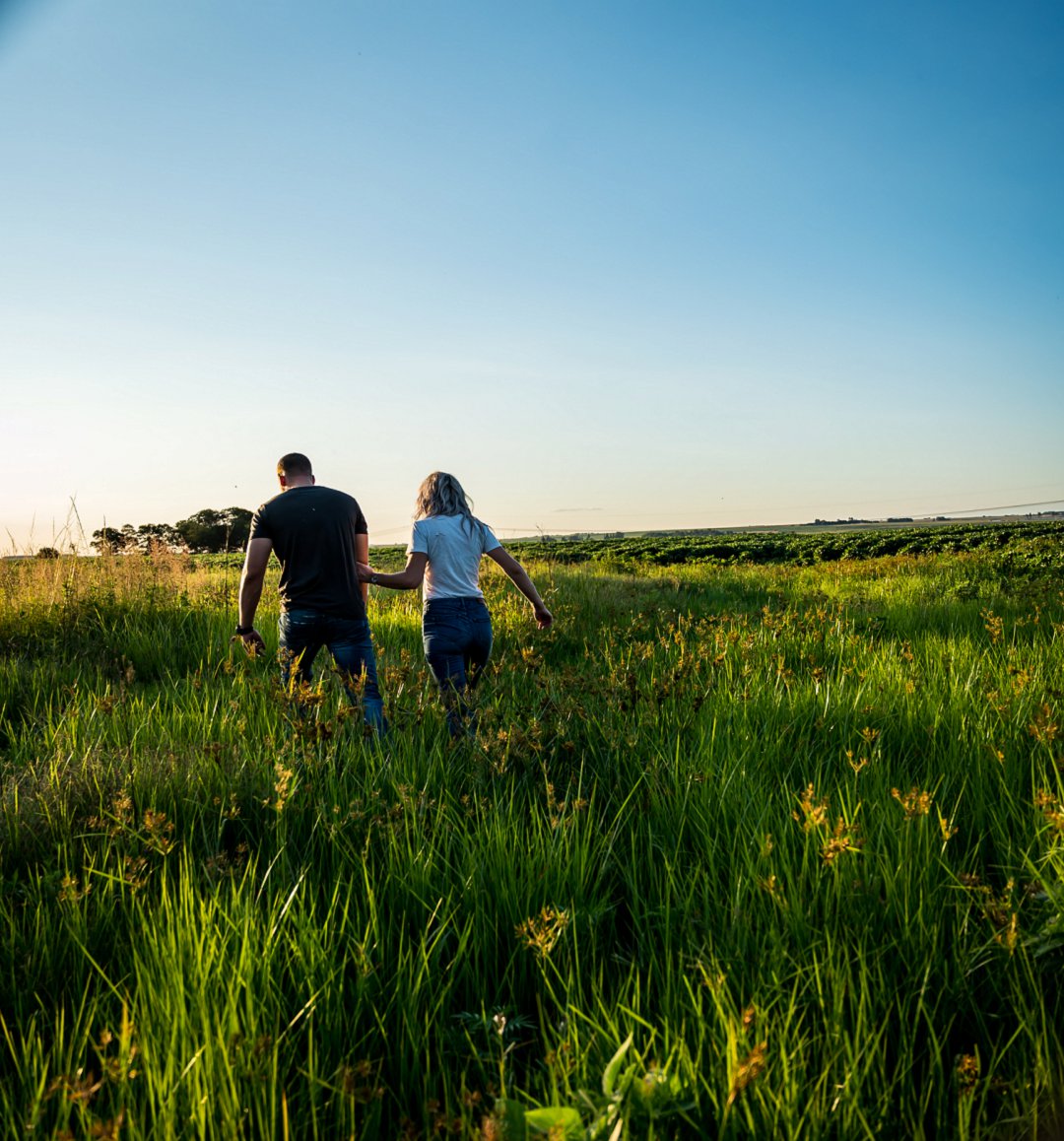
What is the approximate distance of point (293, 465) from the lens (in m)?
5.36

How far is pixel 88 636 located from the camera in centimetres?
764

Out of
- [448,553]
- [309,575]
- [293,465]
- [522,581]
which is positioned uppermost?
[293,465]

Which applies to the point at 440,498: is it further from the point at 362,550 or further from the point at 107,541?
the point at 107,541

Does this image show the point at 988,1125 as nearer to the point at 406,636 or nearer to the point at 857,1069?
the point at 857,1069

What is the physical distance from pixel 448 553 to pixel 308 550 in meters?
1.01

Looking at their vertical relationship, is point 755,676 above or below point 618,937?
above

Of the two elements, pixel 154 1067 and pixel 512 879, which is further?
pixel 512 879

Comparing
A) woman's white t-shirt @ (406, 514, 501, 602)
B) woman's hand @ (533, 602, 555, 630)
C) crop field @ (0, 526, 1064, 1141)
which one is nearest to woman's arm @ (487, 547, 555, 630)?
woman's hand @ (533, 602, 555, 630)

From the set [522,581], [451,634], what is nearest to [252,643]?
[451,634]

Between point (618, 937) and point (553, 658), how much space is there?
18.0 feet

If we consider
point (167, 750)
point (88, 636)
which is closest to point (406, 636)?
point (88, 636)

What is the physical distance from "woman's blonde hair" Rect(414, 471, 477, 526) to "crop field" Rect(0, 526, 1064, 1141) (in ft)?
4.89

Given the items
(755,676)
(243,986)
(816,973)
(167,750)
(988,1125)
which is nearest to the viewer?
(988,1125)

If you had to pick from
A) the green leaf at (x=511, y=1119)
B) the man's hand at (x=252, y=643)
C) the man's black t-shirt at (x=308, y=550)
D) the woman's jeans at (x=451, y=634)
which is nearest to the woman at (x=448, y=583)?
the woman's jeans at (x=451, y=634)
